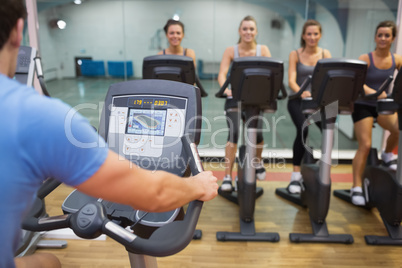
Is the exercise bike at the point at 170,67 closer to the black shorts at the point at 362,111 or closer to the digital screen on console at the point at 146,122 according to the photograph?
the digital screen on console at the point at 146,122

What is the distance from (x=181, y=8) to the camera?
4184mm

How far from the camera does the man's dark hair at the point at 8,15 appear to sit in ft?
2.49

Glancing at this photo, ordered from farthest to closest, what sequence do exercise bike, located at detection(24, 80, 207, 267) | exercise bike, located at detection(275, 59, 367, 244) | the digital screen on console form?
exercise bike, located at detection(275, 59, 367, 244) → the digital screen on console → exercise bike, located at detection(24, 80, 207, 267)

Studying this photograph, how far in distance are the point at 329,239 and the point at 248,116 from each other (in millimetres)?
1088

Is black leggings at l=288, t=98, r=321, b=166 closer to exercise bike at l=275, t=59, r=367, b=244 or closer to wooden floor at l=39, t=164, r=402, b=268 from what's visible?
exercise bike at l=275, t=59, r=367, b=244

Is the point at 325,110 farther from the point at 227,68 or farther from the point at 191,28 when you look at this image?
the point at 191,28

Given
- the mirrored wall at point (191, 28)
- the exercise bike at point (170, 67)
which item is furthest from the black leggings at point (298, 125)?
the exercise bike at point (170, 67)

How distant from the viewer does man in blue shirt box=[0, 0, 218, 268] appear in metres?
0.74

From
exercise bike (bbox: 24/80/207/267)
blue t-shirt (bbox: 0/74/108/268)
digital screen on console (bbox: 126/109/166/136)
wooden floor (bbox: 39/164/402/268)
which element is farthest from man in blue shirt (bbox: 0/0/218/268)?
wooden floor (bbox: 39/164/402/268)

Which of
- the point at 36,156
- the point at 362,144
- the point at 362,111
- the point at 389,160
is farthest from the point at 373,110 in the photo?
the point at 36,156

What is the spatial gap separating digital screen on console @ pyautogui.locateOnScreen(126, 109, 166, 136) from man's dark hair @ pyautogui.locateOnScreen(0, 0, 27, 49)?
2.07 feet

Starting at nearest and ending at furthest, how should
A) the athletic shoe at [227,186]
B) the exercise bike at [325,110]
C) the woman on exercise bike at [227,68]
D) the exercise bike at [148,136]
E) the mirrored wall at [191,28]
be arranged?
the exercise bike at [148,136] → the exercise bike at [325,110] → the woman on exercise bike at [227,68] → the athletic shoe at [227,186] → the mirrored wall at [191,28]

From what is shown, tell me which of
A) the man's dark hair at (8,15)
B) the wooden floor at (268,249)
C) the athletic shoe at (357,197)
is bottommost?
the wooden floor at (268,249)

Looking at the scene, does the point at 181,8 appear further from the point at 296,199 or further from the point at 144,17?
the point at 296,199
